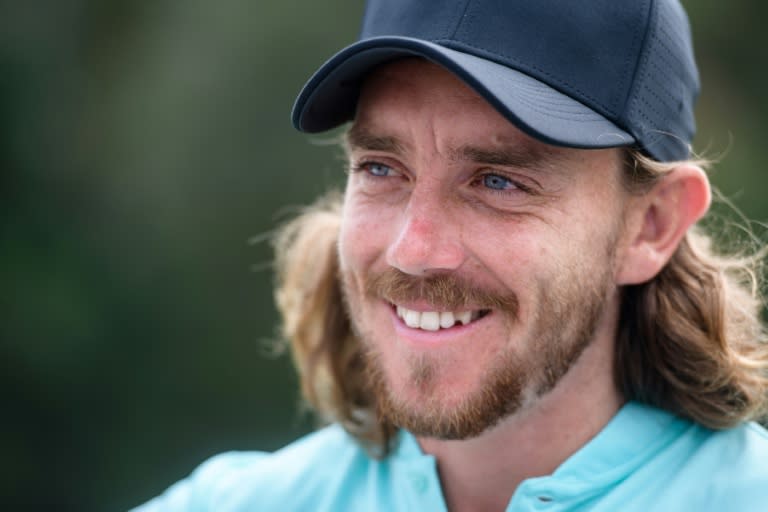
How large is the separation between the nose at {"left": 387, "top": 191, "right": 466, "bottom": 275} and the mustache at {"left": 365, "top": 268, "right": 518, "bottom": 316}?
45mm

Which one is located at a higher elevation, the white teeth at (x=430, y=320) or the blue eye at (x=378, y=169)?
the blue eye at (x=378, y=169)

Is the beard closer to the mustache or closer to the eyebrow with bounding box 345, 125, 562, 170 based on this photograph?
the mustache

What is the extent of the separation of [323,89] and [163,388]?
4.50 m

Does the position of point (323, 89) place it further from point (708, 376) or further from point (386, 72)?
point (708, 376)

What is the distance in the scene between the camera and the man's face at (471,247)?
2062mm

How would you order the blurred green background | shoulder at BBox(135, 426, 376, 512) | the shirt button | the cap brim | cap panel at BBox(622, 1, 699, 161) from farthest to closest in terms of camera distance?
the blurred green background, shoulder at BBox(135, 426, 376, 512), the shirt button, cap panel at BBox(622, 1, 699, 161), the cap brim

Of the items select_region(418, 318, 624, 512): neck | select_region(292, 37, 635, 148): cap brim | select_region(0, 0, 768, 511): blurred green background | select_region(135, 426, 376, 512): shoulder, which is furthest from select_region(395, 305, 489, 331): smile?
select_region(0, 0, 768, 511): blurred green background

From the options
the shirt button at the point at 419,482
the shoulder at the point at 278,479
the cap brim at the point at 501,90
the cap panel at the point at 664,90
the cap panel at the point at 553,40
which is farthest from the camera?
the shoulder at the point at 278,479

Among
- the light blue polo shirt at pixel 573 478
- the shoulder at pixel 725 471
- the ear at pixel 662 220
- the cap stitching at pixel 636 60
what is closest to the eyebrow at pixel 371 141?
the cap stitching at pixel 636 60

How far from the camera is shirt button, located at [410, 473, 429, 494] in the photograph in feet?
7.77

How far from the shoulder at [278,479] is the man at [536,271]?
0.05ft

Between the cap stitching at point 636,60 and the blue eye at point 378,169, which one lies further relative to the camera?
the blue eye at point 378,169

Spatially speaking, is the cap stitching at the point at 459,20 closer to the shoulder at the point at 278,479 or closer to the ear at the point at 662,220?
the ear at the point at 662,220

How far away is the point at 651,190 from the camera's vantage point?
2.29 m
